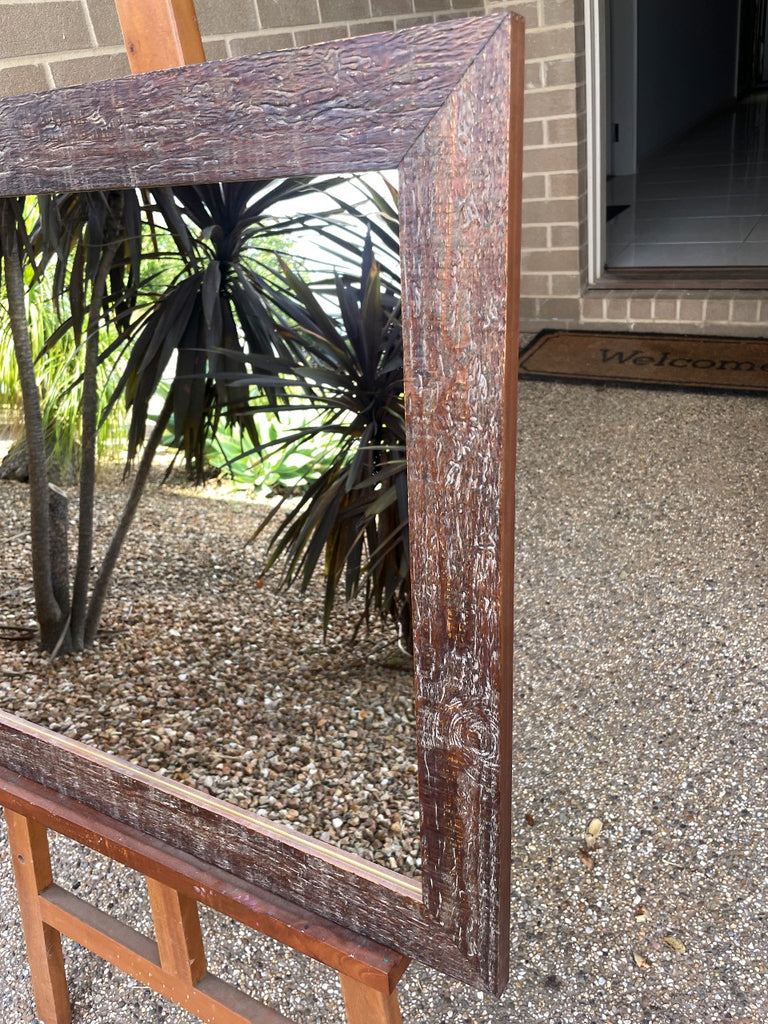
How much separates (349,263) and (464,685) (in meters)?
0.35

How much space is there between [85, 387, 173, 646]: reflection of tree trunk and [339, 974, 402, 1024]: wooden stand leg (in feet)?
1.69

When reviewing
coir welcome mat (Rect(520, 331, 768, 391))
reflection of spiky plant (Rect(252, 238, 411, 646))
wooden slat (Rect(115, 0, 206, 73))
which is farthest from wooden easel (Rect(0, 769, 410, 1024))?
coir welcome mat (Rect(520, 331, 768, 391))

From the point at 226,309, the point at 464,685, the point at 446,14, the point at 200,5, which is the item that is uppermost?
the point at 446,14

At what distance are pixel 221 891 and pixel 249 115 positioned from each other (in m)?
0.71

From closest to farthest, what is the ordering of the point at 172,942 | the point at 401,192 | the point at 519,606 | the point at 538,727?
the point at 401,192 < the point at 172,942 < the point at 538,727 < the point at 519,606

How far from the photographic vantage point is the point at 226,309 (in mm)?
807

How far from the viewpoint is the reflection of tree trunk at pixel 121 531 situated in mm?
963

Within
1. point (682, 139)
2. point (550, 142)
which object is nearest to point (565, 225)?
point (550, 142)

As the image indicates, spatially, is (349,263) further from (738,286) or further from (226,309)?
(738,286)

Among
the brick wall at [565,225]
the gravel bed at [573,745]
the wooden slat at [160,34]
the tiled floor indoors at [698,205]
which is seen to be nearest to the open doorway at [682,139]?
the tiled floor indoors at [698,205]

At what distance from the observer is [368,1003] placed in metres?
0.87

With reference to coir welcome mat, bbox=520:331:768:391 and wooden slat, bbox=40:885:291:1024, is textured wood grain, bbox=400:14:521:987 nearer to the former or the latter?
wooden slat, bbox=40:885:291:1024

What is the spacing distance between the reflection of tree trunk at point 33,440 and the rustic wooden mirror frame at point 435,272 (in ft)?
0.66

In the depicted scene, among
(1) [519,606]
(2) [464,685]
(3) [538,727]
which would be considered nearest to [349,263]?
(2) [464,685]
